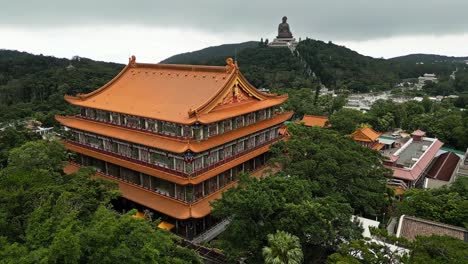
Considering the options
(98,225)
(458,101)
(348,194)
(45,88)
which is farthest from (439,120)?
(45,88)

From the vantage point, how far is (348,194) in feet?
96.5

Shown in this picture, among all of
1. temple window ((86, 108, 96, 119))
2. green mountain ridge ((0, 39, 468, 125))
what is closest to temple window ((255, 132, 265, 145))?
temple window ((86, 108, 96, 119))

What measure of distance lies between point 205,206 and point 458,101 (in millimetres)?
83933

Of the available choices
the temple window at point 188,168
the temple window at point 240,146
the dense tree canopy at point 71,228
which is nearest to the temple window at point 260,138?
the temple window at point 240,146

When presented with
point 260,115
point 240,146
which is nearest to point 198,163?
point 240,146

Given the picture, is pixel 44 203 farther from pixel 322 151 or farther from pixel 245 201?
pixel 322 151

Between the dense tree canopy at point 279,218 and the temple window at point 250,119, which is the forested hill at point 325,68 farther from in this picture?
the dense tree canopy at point 279,218

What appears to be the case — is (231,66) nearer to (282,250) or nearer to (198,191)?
(198,191)

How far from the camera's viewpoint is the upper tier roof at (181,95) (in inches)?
1200

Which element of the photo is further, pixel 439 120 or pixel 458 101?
pixel 458 101

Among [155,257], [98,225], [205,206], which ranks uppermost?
[98,225]

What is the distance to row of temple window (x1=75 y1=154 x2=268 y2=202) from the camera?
28.6m

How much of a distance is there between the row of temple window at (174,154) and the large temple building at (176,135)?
85 mm

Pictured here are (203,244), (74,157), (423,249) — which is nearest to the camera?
(423,249)
